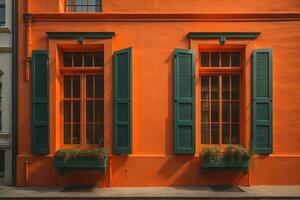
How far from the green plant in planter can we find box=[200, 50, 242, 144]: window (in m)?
2.77

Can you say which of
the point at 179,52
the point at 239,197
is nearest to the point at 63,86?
the point at 179,52

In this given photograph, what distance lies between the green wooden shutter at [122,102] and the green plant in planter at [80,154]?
0.44m

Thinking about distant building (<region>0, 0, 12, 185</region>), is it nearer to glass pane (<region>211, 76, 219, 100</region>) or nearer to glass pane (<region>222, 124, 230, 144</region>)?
glass pane (<region>211, 76, 219, 100</region>)

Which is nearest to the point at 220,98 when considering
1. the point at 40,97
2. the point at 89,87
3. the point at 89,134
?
the point at 89,87

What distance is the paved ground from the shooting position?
782 cm

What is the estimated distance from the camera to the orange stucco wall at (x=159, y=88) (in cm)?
889

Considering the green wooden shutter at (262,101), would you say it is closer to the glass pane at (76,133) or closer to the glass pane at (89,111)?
the glass pane at (89,111)

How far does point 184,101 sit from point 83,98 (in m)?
2.73

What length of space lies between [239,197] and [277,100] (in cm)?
284

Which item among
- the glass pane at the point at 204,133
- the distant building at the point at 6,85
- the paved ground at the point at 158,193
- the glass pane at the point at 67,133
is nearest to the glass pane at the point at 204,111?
the glass pane at the point at 204,133

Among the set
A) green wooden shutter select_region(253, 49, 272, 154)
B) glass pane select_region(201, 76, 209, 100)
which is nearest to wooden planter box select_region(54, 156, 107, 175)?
glass pane select_region(201, 76, 209, 100)

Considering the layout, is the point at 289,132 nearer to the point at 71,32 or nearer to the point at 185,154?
the point at 185,154

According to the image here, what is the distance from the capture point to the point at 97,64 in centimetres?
929

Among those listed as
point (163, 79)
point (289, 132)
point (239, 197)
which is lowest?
point (239, 197)
